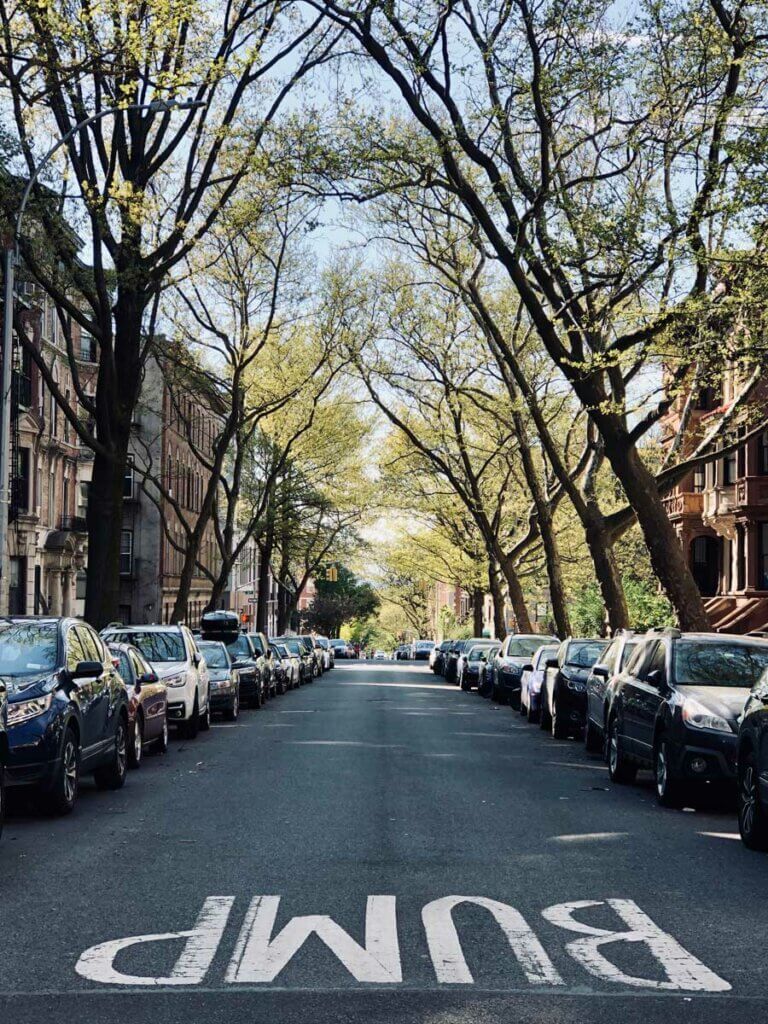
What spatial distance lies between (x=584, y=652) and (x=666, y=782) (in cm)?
1065

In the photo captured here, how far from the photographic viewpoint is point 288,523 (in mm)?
Result: 61312

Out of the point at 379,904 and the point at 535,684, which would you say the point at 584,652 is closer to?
the point at 535,684

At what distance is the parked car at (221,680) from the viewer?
26.2 meters

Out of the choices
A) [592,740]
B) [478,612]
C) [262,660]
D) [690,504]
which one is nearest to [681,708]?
[592,740]

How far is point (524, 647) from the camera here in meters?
33.8

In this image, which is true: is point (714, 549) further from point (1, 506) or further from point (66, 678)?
point (66, 678)

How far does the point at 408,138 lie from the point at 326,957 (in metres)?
20.1

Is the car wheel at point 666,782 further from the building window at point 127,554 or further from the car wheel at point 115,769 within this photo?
the building window at point 127,554

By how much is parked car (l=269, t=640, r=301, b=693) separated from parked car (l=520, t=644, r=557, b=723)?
1080 centimetres

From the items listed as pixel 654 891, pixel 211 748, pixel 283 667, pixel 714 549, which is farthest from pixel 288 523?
pixel 654 891

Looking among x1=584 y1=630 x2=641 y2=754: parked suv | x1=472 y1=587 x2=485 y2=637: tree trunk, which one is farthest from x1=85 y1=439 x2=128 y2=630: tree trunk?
x1=472 y1=587 x2=485 y2=637: tree trunk

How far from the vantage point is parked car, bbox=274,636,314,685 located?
45688 millimetres

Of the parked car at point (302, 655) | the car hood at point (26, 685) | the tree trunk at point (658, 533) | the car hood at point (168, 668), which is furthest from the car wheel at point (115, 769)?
the parked car at point (302, 655)

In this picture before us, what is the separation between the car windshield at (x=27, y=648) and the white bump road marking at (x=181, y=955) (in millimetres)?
5136
